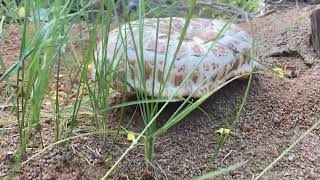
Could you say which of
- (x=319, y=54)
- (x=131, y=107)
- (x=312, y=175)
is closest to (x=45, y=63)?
(x=131, y=107)

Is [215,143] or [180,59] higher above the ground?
[180,59]

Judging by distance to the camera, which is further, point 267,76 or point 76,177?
point 267,76

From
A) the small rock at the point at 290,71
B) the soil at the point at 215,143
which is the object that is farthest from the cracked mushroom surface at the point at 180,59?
the small rock at the point at 290,71

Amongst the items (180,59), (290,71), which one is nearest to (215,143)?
(180,59)

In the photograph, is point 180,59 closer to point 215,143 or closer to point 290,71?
point 215,143

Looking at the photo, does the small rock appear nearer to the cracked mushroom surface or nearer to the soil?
the soil

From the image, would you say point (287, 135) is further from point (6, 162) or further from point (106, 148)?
point (6, 162)

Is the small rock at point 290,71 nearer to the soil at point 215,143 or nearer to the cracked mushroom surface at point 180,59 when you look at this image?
the soil at point 215,143
